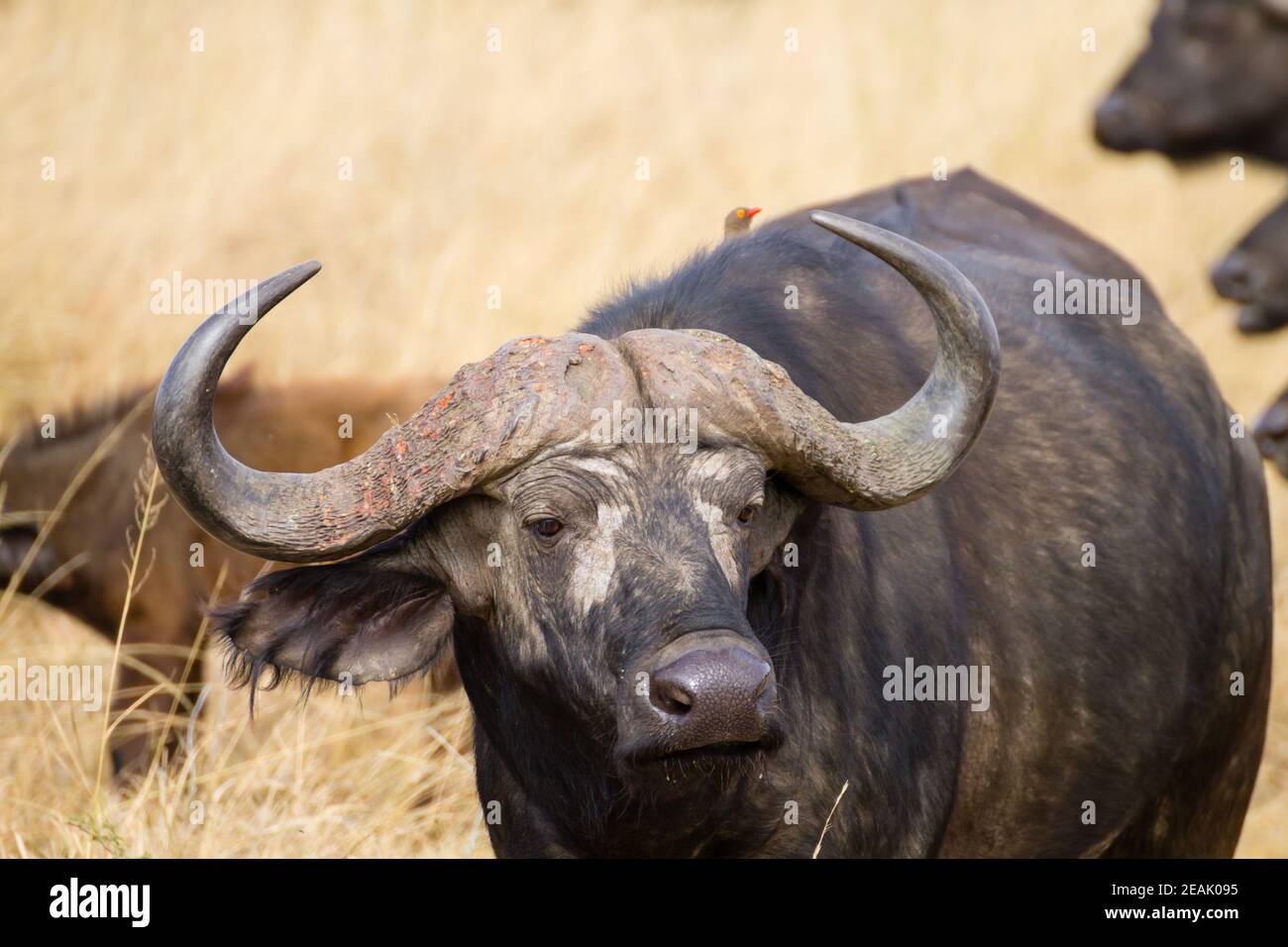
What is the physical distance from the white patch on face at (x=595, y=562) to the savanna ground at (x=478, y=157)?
491cm

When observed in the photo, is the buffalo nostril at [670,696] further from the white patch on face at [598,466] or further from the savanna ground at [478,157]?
the savanna ground at [478,157]

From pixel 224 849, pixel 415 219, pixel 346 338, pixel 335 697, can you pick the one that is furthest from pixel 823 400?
pixel 415 219

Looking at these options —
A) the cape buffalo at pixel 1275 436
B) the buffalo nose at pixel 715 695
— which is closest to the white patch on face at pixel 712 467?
the buffalo nose at pixel 715 695

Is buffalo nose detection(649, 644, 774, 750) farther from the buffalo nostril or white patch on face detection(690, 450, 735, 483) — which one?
white patch on face detection(690, 450, 735, 483)

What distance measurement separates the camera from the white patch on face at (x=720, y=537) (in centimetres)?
363

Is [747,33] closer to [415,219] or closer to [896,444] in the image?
[415,219]

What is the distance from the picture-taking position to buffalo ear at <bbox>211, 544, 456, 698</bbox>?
379 centimetres

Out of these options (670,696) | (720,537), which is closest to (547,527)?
(720,537)

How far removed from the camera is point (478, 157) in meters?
11.6

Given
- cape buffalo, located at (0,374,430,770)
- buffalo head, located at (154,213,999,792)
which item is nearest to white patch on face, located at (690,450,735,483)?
buffalo head, located at (154,213,999,792)

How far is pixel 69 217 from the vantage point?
35.1 feet

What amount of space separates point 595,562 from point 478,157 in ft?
27.7

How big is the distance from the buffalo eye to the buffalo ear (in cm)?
35

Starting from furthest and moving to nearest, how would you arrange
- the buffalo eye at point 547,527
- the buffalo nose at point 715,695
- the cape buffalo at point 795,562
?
1. the buffalo eye at point 547,527
2. the cape buffalo at point 795,562
3. the buffalo nose at point 715,695
